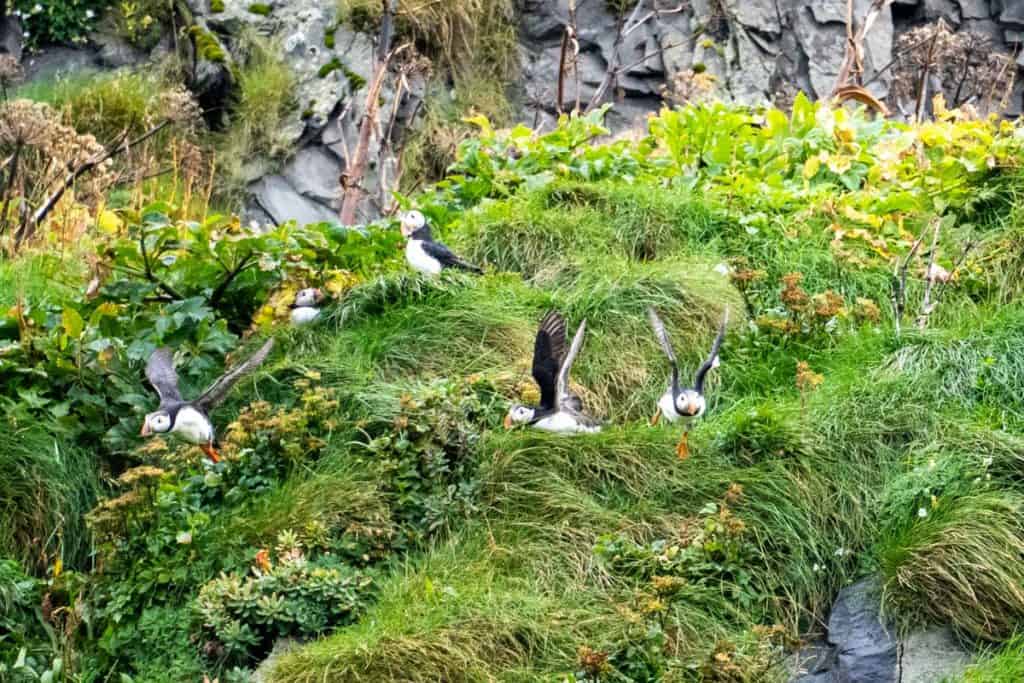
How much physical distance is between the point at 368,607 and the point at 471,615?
0.39 metres

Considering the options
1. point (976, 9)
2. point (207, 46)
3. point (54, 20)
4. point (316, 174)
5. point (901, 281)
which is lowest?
point (316, 174)

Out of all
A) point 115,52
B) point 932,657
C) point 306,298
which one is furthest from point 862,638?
point 115,52

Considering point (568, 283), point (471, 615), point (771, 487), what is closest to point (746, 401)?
point (771, 487)

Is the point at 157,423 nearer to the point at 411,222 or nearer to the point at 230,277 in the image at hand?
the point at 230,277

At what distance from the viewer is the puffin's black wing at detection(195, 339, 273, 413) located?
5918 mm

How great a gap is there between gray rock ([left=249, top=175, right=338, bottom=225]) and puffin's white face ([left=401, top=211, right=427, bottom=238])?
14.3ft

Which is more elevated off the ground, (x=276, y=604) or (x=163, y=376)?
(x=163, y=376)

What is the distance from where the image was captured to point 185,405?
19.3ft

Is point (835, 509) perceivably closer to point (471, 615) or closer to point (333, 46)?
point (471, 615)

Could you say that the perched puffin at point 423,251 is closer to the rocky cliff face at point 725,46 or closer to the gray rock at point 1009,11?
the rocky cliff face at point 725,46

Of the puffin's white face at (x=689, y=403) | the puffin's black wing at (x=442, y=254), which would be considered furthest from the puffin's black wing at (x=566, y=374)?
the puffin's black wing at (x=442, y=254)

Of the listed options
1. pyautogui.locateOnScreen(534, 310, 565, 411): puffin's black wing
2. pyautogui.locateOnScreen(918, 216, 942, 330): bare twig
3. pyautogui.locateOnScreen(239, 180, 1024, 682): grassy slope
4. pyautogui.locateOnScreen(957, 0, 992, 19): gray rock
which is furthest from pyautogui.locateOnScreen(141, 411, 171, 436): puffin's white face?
pyautogui.locateOnScreen(957, 0, 992, 19): gray rock

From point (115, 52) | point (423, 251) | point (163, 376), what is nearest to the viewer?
point (163, 376)

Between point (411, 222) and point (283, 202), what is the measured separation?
15.2 feet
